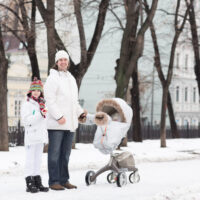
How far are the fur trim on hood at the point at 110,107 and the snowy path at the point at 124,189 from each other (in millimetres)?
1269

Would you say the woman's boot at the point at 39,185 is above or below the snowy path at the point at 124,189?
above

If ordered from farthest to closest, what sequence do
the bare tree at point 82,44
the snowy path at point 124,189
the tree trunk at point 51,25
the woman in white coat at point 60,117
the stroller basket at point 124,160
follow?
the bare tree at point 82,44 < the tree trunk at point 51,25 < the stroller basket at point 124,160 < the woman in white coat at point 60,117 < the snowy path at point 124,189

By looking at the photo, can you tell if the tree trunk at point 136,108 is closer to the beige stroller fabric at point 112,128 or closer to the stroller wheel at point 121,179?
the beige stroller fabric at point 112,128

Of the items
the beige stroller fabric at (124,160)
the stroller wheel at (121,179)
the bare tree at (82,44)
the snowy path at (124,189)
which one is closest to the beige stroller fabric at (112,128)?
the beige stroller fabric at (124,160)

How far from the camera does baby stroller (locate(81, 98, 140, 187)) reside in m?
9.62

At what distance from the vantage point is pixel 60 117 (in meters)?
8.77

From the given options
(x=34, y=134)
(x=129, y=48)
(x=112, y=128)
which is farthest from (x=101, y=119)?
(x=129, y=48)

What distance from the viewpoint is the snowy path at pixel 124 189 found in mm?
8320

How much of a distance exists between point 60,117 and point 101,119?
1047 mm

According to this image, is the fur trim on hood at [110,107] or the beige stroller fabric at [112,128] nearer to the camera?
the beige stroller fabric at [112,128]

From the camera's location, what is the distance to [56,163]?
29.5ft

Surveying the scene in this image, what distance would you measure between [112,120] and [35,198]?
2533mm

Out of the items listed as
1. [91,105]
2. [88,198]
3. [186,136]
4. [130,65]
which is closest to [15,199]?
[88,198]

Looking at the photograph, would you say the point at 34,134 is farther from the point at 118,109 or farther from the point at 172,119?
the point at 172,119
